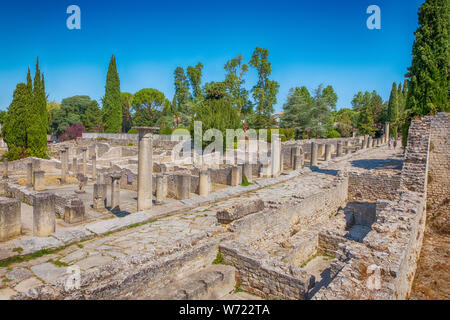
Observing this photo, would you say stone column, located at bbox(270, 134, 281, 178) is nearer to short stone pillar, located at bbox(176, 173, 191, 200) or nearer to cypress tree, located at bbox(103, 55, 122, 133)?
short stone pillar, located at bbox(176, 173, 191, 200)

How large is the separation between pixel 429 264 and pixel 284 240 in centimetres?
350

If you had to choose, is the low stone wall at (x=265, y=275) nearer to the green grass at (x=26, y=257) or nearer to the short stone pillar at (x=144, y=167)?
the green grass at (x=26, y=257)

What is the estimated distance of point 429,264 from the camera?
22.6 ft

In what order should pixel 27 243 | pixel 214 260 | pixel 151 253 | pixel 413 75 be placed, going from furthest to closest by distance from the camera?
pixel 413 75 < pixel 27 243 < pixel 214 260 < pixel 151 253

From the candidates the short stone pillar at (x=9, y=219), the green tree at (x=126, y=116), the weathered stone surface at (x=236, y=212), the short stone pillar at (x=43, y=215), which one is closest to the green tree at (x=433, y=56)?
the weathered stone surface at (x=236, y=212)

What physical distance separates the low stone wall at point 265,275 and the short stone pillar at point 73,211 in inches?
235

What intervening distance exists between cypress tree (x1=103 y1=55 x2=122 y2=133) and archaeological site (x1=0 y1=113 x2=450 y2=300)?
39.0 m

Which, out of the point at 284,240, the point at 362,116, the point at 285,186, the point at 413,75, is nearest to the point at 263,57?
the point at 362,116

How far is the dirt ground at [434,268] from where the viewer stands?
5573 mm

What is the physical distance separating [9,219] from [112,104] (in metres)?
46.9

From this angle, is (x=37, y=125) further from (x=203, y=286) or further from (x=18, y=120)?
(x=203, y=286)

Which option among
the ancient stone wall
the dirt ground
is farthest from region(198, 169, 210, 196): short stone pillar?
the ancient stone wall

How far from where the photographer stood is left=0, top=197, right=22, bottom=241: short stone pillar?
23.8ft
